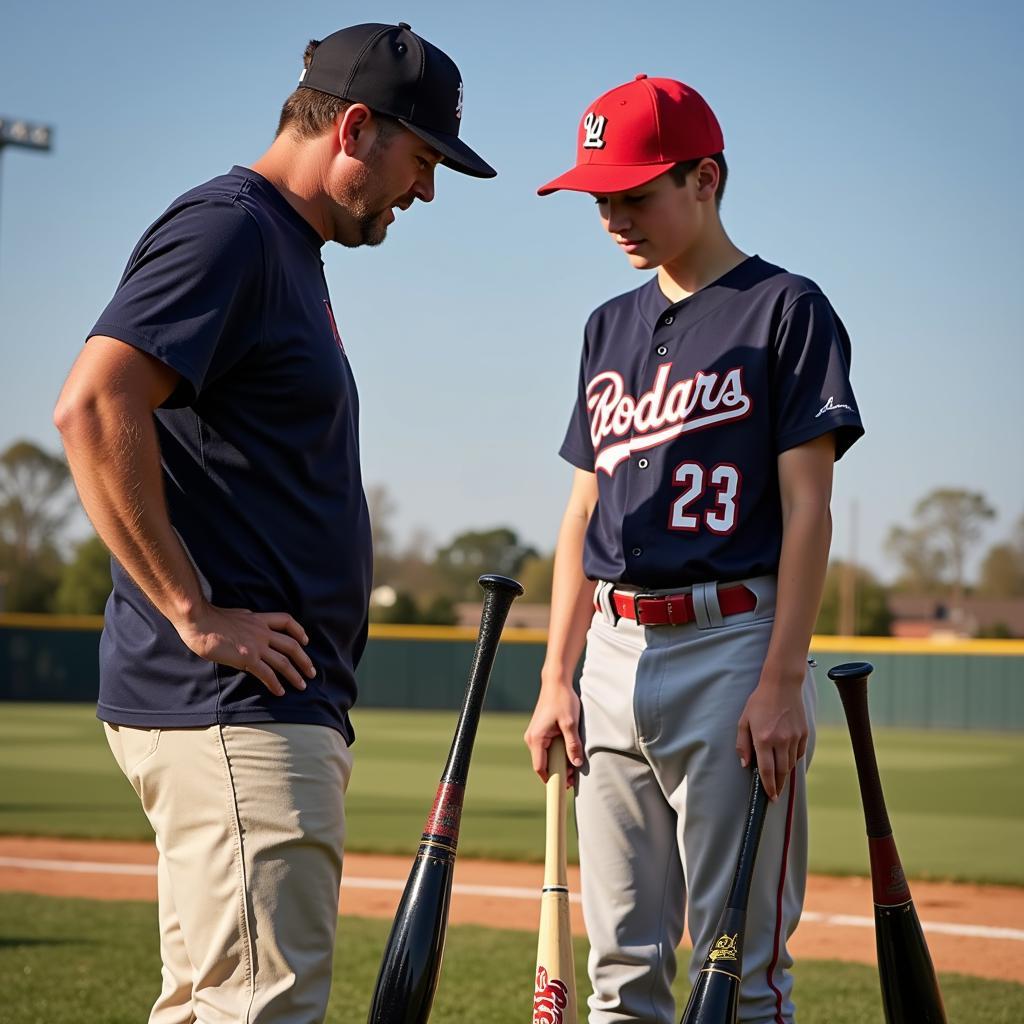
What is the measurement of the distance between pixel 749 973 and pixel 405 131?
1.57 meters

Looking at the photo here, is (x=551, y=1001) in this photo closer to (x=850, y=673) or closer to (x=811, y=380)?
(x=850, y=673)

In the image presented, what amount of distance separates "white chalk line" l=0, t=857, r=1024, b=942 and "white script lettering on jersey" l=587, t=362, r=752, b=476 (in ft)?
11.1

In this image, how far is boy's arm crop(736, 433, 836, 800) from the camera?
2.36 metres

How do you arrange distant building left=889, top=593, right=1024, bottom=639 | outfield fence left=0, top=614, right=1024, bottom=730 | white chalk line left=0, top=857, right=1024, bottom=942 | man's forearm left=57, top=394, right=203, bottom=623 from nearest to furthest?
man's forearm left=57, top=394, right=203, bottom=623, white chalk line left=0, top=857, right=1024, bottom=942, outfield fence left=0, top=614, right=1024, bottom=730, distant building left=889, top=593, right=1024, bottom=639

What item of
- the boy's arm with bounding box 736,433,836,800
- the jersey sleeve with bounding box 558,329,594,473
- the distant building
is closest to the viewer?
the boy's arm with bounding box 736,433,836,800

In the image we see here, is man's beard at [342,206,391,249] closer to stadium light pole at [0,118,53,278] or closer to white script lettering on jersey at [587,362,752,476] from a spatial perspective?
white script lettering on jersey at [587,362,752,476]

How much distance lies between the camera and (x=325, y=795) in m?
2.04

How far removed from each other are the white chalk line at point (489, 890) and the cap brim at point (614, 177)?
3763 millimetres

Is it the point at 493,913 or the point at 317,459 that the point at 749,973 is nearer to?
the point at 317,459

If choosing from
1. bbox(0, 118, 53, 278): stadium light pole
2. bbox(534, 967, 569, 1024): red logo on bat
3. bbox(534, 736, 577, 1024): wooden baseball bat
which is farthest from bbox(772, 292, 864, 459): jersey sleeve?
bbox(0, 118, 53, 278): stadium light pole

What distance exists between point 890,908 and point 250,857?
51.4 inches

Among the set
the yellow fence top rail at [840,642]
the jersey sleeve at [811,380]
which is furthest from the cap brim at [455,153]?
the yellow fence top rail at [840,642]

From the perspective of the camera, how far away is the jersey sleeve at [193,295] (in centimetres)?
195

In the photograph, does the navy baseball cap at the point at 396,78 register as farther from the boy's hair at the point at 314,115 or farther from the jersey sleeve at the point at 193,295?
the jersey sleeve at the point at 193,295
